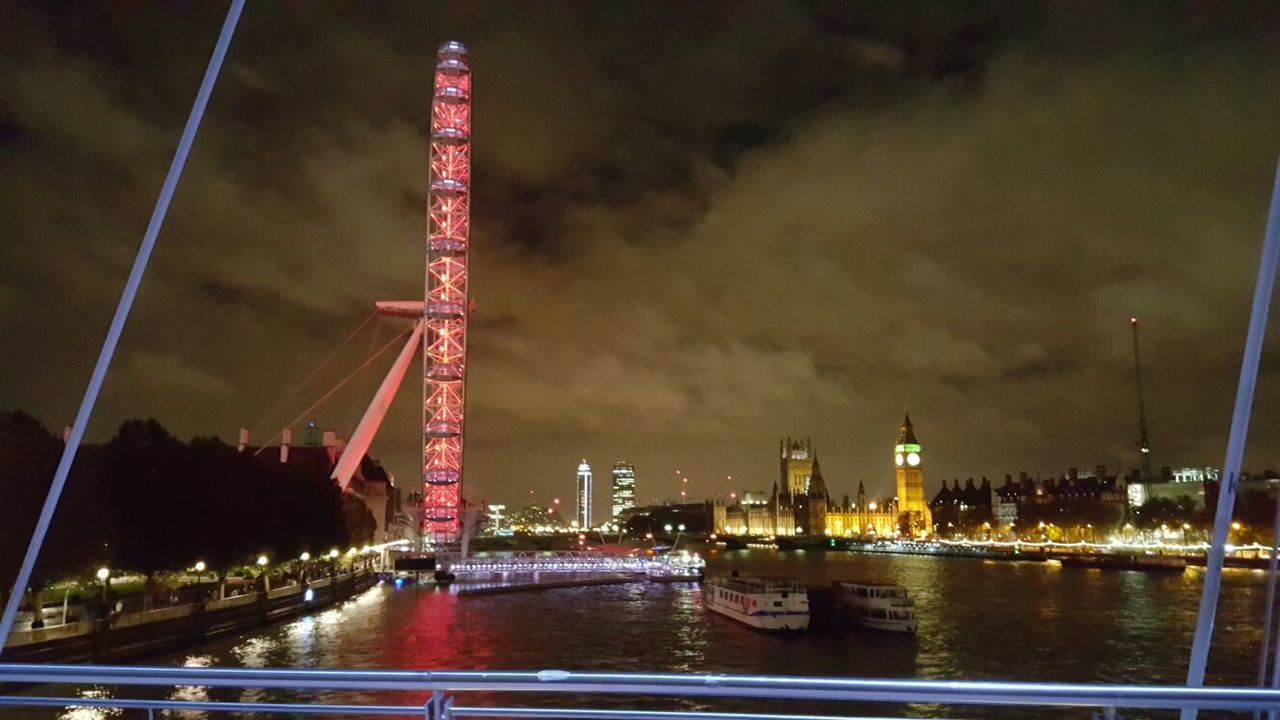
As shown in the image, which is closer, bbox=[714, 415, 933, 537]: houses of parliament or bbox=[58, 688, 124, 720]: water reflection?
bbox=[58, 688, 124, 720]: water reflection

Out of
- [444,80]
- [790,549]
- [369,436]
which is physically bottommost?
[790,549]

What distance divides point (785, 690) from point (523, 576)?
50.0 m

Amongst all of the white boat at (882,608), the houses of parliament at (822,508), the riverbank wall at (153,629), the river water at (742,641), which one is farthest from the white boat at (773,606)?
the houses of parliament at (822,508)

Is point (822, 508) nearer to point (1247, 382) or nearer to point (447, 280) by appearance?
point (447, 280)

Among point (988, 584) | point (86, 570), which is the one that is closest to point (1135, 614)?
point (988, 584)

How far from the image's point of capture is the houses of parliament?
10588cm

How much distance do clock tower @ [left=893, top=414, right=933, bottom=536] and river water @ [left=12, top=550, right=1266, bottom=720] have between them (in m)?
66.7

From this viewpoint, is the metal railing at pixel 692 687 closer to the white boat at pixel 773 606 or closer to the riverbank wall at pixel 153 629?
the riverbank wall at pixel 153 629

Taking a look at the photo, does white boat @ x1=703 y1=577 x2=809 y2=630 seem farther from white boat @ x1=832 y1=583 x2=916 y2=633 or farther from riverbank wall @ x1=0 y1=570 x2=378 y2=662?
riverbank wall @ x1=0 y1=570 x2=378 y2=662

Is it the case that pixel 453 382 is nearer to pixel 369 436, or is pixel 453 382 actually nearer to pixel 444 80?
pixel 369 436

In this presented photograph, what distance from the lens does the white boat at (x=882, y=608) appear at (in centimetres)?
2564

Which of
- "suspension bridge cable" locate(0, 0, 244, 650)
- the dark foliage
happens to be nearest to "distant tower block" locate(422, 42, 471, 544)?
the dark foliage

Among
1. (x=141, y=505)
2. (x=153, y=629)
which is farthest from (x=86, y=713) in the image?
(x=141, y=505)

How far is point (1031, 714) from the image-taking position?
49.2ft
